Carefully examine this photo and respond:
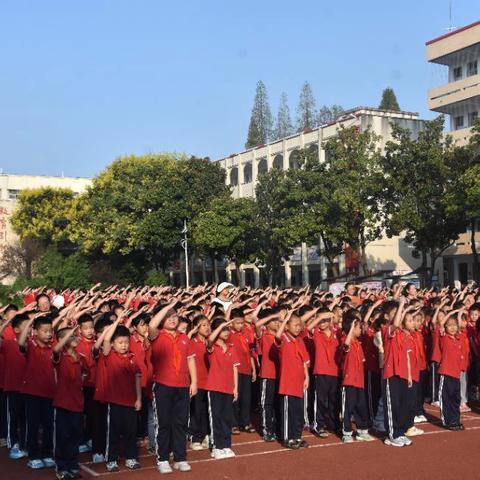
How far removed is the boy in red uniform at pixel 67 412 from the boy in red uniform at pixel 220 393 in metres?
1.38

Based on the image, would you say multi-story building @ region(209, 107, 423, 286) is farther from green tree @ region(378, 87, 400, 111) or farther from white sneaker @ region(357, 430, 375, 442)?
white sneaker @ region(357, 430, 375, 442)

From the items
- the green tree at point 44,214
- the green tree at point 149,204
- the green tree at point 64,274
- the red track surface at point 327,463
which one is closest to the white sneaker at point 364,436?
the red track surface at point 327,463

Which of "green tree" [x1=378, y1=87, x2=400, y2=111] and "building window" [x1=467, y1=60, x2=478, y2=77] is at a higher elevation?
"green tree" [x1=378, y1=87, x2=400, y2=111]

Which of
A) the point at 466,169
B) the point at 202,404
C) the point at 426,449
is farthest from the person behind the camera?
the point at 466,169

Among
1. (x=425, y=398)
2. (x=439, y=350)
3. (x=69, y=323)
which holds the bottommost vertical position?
(x=425, y=398)

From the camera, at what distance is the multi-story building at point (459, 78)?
3509 cm

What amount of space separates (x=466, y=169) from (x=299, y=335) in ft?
57.8

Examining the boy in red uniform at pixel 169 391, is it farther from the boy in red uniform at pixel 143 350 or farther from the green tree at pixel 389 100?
the green tree at pixel 389 100

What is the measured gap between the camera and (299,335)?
786 cm

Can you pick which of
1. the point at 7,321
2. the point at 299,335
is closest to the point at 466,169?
the point at 299,335

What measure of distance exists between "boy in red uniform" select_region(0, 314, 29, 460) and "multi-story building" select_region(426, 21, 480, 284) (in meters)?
29.6

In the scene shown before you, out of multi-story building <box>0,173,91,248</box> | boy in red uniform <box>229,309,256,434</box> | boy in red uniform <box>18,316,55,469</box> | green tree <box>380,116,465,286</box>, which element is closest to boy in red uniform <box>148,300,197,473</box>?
boy in red uniform <box>18,316,55,469</box>

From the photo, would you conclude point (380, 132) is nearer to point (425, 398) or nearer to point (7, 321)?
point (425, 398)

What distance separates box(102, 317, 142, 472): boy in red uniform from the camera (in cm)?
685
